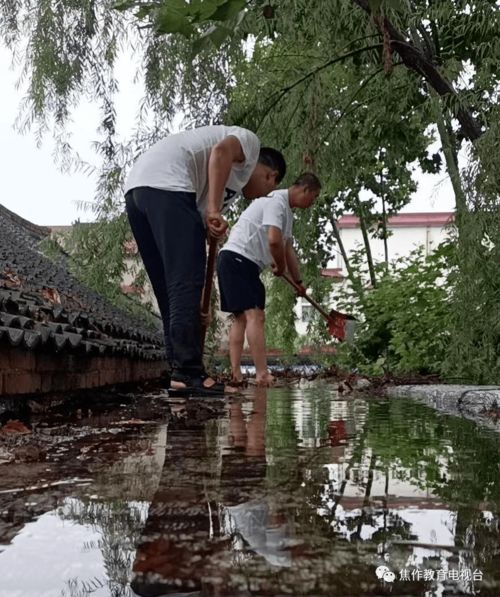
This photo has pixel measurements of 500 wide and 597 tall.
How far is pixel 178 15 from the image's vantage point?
1.32 m

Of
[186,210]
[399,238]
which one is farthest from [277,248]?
[399,238]

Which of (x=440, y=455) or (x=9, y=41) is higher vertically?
(x=9, y=41)

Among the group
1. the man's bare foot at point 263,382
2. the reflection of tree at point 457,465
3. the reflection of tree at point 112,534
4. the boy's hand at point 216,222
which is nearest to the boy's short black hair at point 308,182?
the man's bare foot at point 263,382

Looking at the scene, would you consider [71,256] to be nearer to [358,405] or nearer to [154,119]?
[154,119]

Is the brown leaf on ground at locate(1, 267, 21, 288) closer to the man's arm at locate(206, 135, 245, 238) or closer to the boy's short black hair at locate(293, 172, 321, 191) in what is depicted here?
the man's arm at locate(206, 135, 245, 238)

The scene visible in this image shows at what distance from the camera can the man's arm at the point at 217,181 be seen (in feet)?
12.5

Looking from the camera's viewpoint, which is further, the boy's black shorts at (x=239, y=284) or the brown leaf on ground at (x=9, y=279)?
the boy's black shorts at (x=239, y=284)

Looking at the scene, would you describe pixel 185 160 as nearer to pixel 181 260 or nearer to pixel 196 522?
pixel 181 260

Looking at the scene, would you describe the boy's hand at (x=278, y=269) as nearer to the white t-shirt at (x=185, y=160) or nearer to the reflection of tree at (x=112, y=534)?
the white t-shirt at (x=185, y=160)

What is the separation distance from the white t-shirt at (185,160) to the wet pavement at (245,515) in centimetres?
176

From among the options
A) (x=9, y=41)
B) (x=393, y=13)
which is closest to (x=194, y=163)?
(x=393, y=13)

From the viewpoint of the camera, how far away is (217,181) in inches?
151

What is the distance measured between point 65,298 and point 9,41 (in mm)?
3308

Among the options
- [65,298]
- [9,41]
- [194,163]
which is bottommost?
[65,298]
